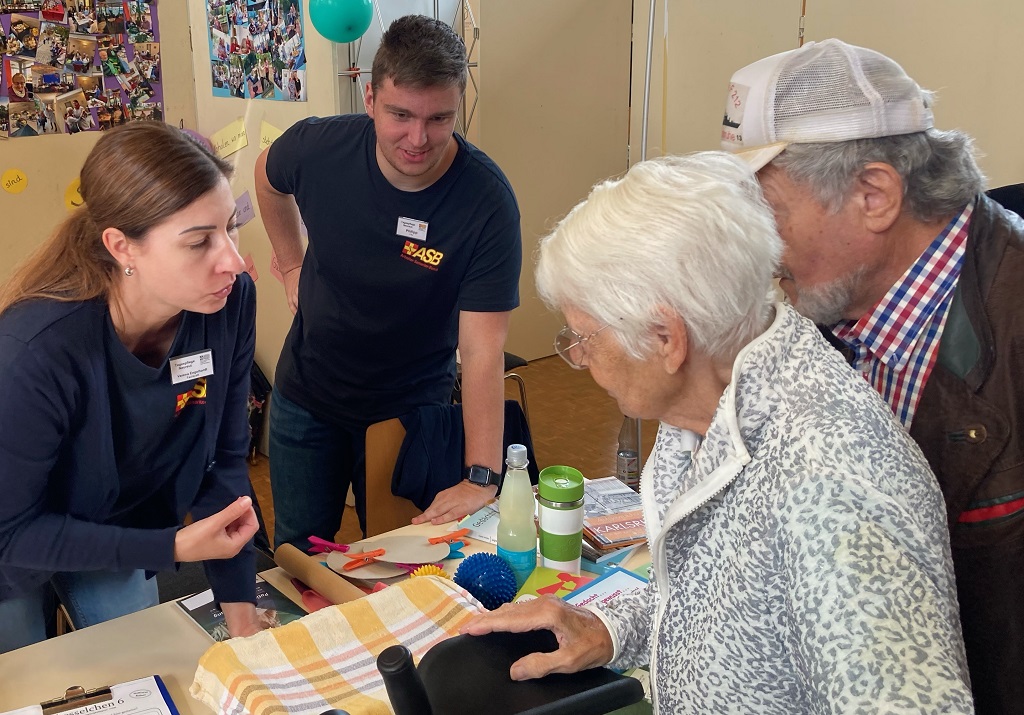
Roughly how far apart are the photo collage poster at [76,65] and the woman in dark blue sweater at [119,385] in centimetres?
231

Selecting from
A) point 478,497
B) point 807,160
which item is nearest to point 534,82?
point 478,497

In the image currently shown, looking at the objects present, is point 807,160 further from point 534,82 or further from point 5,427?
point 534,82

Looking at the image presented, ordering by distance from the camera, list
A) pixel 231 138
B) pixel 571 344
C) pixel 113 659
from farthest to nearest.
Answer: pixel 231 138 < pixel 113 659 < pixel 571 344

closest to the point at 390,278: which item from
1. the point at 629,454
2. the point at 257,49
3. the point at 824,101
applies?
the point at 824,101

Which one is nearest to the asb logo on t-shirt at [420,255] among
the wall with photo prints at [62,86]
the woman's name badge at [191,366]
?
the woman's name badge at [191,366]

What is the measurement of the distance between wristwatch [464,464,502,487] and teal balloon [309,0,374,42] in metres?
1.77

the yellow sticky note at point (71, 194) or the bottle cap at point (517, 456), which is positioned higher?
the yellow sticky note at point (71, 194)

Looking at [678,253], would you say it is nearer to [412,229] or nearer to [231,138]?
[412,229]

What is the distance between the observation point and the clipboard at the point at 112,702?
3.95 feet

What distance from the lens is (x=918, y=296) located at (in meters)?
1.20

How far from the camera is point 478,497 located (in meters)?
1.82

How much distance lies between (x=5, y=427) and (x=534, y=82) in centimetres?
384

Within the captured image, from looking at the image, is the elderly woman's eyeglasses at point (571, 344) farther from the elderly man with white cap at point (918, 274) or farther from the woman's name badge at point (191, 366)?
the woman's name badge at point (191, 366)

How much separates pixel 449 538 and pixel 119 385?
0.65 metres
